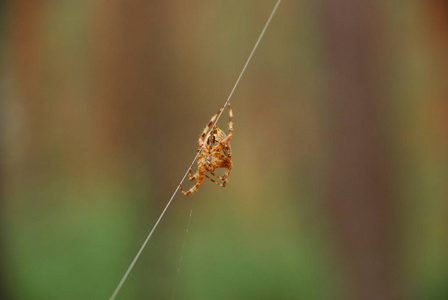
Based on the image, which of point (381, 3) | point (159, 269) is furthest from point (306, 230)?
point (381, 3)

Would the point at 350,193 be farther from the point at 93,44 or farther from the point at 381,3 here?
the point at 93,44

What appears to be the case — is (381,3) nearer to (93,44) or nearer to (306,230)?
(306,230)

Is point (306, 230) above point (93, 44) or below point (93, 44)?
below

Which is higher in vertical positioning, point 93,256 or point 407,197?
point 407,197

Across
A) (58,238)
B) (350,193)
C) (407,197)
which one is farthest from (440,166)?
(58,238)

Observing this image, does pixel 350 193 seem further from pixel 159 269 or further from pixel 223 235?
pixel 159 269

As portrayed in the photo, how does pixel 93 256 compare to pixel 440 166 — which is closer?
pixel 93 256

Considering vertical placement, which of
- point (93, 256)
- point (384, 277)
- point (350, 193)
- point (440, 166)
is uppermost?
point (440, 166)

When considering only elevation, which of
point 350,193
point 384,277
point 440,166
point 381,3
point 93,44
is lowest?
point 384,277
